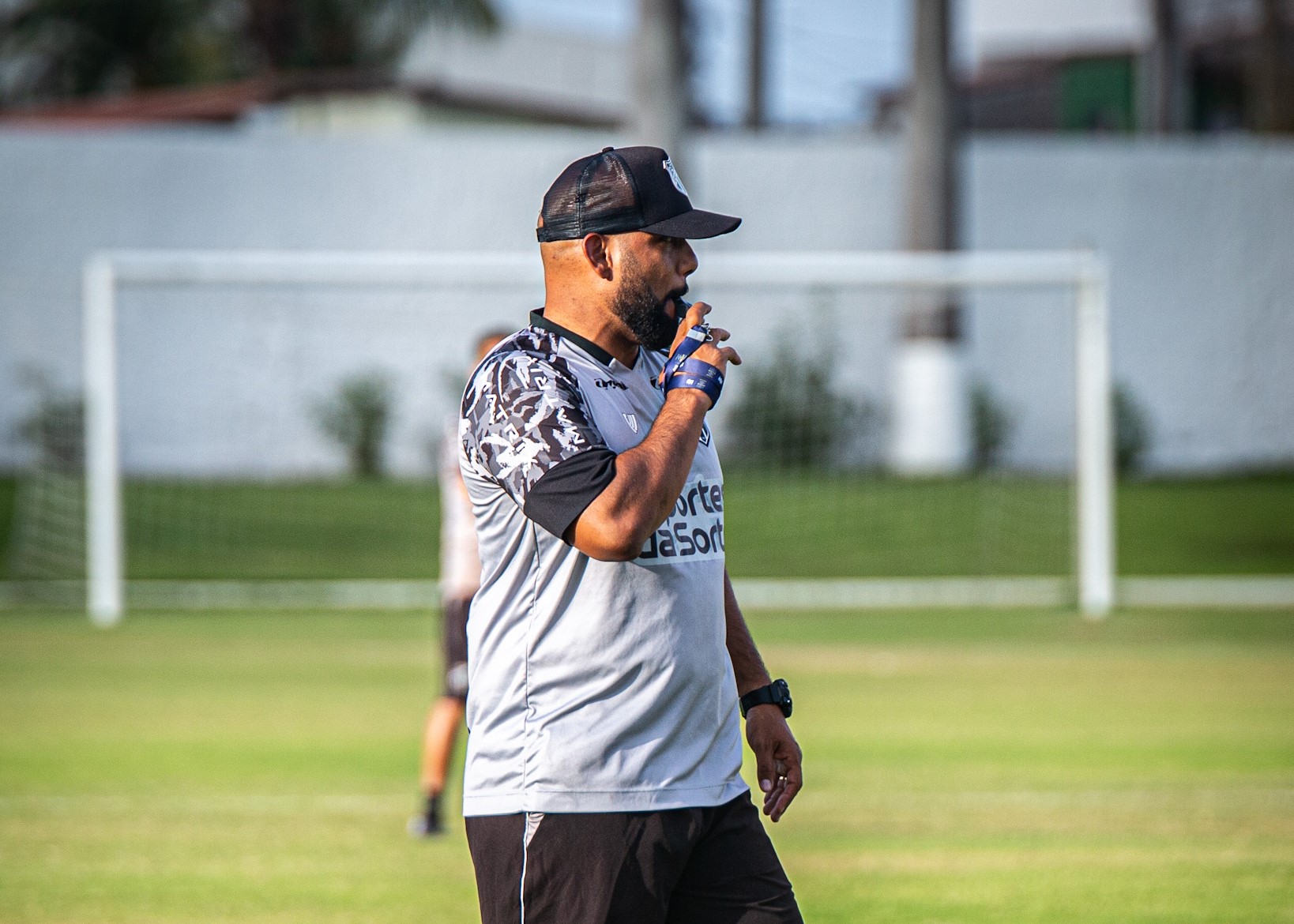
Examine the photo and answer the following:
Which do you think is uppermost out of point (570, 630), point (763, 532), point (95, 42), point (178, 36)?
point (178, 36)

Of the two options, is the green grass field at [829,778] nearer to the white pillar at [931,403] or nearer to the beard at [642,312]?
the beard at [642,312]

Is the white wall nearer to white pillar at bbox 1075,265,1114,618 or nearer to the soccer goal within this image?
the soccer goal

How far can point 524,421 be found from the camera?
3230mm

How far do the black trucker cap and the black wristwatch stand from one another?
106 centimetres

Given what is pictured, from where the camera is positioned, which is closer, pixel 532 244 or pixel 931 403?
pixel 931 403

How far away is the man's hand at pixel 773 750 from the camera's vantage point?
3.88 meters

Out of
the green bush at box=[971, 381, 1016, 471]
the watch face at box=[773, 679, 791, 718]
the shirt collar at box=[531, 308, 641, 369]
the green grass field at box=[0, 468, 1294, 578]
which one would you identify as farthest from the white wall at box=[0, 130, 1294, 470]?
the shirt collar at box=[531, 308, 641, 369]

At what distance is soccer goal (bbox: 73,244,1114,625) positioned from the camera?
709 inches

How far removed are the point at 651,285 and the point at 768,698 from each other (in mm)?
1025

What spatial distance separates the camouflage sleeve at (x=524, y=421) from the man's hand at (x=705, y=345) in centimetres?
22

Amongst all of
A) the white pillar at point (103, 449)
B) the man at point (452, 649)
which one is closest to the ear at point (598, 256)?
the man at point (452, 649)

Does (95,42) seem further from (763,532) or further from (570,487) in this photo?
(570,487)

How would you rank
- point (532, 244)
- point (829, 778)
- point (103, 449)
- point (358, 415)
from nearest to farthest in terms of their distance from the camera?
point (829, 778), point (103, 449), point (358, 415), point (532, 244)

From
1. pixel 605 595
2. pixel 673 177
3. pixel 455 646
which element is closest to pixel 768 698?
pixel 605 595
